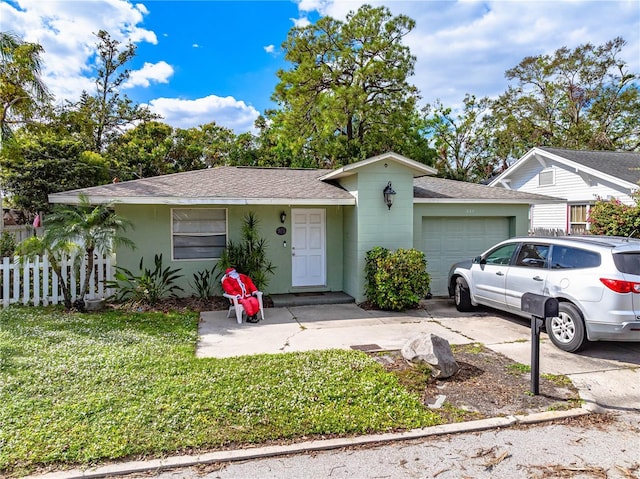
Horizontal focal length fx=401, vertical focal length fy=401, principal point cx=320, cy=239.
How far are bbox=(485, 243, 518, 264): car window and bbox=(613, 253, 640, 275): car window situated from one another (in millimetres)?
1860

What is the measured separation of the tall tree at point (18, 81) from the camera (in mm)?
11117

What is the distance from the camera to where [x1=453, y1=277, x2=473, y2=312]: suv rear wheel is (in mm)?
8396

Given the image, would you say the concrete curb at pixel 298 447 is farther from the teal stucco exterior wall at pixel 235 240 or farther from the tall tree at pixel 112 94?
the tall tree at pixel 112 94

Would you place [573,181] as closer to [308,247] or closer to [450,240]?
[450,240]

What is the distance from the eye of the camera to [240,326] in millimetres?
Answer: 7270

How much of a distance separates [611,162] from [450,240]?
1103 centimetres

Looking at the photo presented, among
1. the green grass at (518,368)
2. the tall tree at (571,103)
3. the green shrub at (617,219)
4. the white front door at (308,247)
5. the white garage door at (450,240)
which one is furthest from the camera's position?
the tall tree at (571,103)

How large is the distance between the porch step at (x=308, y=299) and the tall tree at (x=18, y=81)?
960cm

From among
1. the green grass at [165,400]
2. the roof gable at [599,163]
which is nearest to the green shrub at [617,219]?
the roof gable at [599,163]

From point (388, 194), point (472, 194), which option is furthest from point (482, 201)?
point (388, 194)

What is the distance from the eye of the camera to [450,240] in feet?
34.3

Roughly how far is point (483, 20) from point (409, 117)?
14.8 m

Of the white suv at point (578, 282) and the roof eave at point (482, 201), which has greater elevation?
the roof eave at point (482, 201)

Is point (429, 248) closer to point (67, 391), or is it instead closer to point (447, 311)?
point (447, 311)
